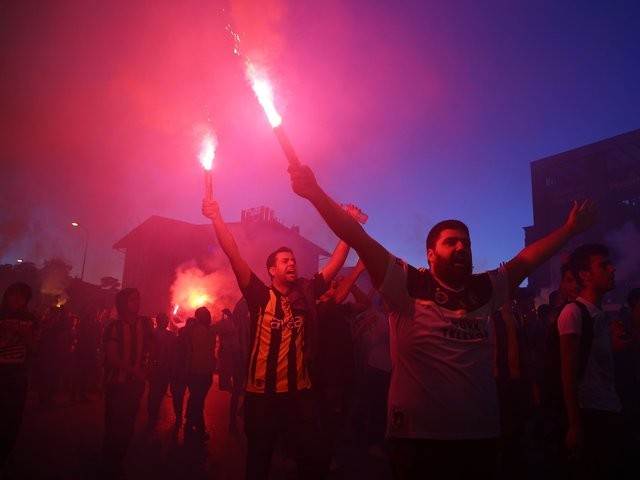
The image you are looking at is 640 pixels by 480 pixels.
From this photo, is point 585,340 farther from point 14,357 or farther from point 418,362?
point 14,357

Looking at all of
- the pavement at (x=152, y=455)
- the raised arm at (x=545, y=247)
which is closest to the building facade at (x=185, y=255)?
the pavement at (x=152, y=455)

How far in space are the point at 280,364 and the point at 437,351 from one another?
181 centimetres

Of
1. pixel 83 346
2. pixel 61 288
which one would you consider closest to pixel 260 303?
pixel 83 346

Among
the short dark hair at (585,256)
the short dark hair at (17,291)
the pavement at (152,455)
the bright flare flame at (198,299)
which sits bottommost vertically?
the pavement at (152,455)

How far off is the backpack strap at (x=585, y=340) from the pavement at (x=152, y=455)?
3330 millimetres

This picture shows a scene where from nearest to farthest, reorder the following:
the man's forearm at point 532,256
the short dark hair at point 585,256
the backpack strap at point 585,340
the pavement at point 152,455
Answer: the man's forearm at point 532,256, the backpack strap at point 585,340, the short dark hair at point 585,256, the pavement at point 152,455

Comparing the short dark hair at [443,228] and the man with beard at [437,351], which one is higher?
the short dark hair at [443,228]

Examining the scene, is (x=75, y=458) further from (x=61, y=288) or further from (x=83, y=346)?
(x=61, y=288)

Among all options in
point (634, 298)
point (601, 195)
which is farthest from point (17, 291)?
point (601, 195)

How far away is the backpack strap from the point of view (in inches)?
144

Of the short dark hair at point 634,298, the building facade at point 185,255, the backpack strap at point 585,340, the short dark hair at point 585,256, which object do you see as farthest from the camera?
the building facade at point 185,255

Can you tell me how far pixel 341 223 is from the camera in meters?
2.51

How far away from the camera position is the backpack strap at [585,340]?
3.66 metres

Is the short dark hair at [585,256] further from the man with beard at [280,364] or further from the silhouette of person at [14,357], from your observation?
the silhouette of person at [14,357]
